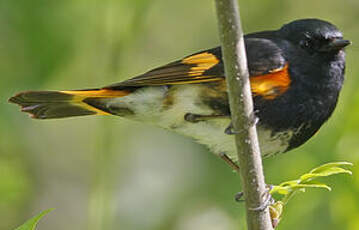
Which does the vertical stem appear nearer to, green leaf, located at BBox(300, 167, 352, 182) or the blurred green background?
green leaf, located at BBox(300, 167, 352, 182)

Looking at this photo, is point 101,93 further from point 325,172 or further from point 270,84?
point 325,172

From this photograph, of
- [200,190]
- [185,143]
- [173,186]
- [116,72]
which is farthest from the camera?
[185,143]

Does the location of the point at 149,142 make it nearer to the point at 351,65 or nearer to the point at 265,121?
the point at 351,65

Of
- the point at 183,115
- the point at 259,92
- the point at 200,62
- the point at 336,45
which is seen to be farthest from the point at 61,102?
the point at 336,45

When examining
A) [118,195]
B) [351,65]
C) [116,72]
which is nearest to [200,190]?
[118,195]

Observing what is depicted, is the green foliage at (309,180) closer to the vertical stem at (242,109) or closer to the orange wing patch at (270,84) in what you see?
the vertical stem at (242,109)

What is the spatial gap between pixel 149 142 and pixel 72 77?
3.11 ft

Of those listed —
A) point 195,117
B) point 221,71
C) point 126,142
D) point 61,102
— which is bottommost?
point 126,142

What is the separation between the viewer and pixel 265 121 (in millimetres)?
3504

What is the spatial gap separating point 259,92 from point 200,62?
0.38m

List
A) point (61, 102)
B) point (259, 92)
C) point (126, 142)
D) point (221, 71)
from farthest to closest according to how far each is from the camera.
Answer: point (126, 142), point (61, 102), point (221, 71), point (259, 92)

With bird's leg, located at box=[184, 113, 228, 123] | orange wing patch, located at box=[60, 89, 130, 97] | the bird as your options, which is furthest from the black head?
orange wing patch, located at box=[60, 89, 130, 97]

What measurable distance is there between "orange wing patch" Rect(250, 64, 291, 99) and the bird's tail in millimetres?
768

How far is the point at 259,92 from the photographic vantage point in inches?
136
